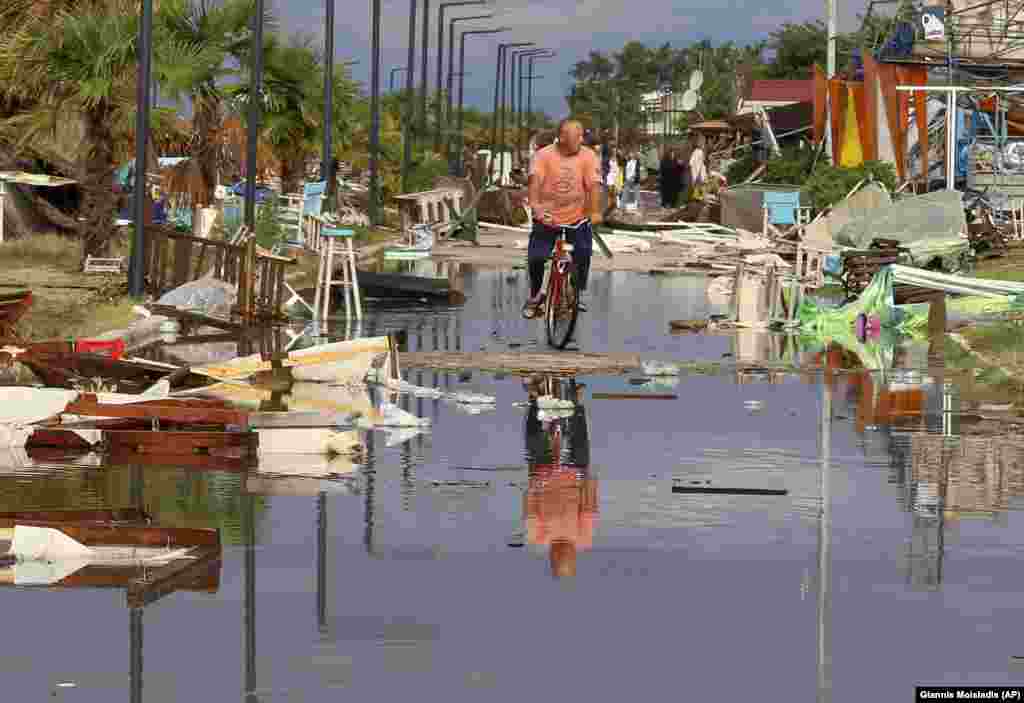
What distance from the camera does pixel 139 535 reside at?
8.34 metres

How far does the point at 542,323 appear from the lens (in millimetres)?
23062

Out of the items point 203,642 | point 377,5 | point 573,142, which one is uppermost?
point 377,5

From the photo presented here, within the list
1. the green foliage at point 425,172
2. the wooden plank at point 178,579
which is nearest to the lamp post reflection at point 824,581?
the wooden plank at point 178,579

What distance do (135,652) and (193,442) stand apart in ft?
16.3

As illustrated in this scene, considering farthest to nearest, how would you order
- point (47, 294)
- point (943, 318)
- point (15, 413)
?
point (47, 294), point (943, 318), point (15, 413)

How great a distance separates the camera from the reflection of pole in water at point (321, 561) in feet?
24.2

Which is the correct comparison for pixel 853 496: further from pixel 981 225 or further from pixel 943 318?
pixel 981 225

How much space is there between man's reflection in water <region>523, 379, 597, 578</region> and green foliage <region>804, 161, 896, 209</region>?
2706 cm

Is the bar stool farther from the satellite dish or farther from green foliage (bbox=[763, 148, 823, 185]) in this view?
the satellite dish

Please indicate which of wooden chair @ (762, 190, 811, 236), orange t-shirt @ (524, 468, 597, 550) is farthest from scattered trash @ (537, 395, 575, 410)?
wooden chair @ (762, 190, 811, 236)

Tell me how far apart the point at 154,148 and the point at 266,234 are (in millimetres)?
4013

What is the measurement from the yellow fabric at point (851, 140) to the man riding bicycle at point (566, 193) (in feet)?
92.1

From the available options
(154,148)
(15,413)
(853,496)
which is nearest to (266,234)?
(154,148)

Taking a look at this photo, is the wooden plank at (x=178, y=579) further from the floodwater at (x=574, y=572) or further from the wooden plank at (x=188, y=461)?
the wooden plank at (x=188, y=461)
